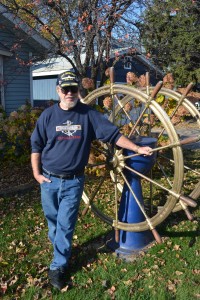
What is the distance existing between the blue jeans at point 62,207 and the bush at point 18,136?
402 cm

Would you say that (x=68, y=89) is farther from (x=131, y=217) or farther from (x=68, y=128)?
(x=131, y=217)

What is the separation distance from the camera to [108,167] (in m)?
3.88

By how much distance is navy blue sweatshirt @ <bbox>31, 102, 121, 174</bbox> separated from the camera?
3117 mm

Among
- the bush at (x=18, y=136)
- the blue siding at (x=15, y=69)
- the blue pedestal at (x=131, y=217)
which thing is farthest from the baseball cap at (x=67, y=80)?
the blue siding at (x=15, y=69)

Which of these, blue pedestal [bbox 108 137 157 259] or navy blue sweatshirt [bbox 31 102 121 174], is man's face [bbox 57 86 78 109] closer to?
navy blue sweatshirt [bbox 31 102 121 174]

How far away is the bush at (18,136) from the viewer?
718 centimetres

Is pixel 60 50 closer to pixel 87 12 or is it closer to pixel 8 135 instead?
pixel 87 12

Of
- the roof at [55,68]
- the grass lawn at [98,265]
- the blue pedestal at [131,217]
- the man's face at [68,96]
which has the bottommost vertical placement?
the grass lawn at [98,265]

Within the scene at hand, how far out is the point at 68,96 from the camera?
3.10 meters

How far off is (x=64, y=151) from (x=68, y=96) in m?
0.47

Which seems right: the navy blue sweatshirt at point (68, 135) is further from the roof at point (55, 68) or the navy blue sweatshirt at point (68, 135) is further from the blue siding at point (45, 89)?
the blue siding at point (45, 89)

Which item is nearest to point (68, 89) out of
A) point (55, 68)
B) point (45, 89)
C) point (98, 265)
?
point (98, 265)

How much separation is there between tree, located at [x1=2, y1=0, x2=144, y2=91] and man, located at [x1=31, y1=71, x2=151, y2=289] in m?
4.33

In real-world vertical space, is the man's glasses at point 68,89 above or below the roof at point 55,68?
below
